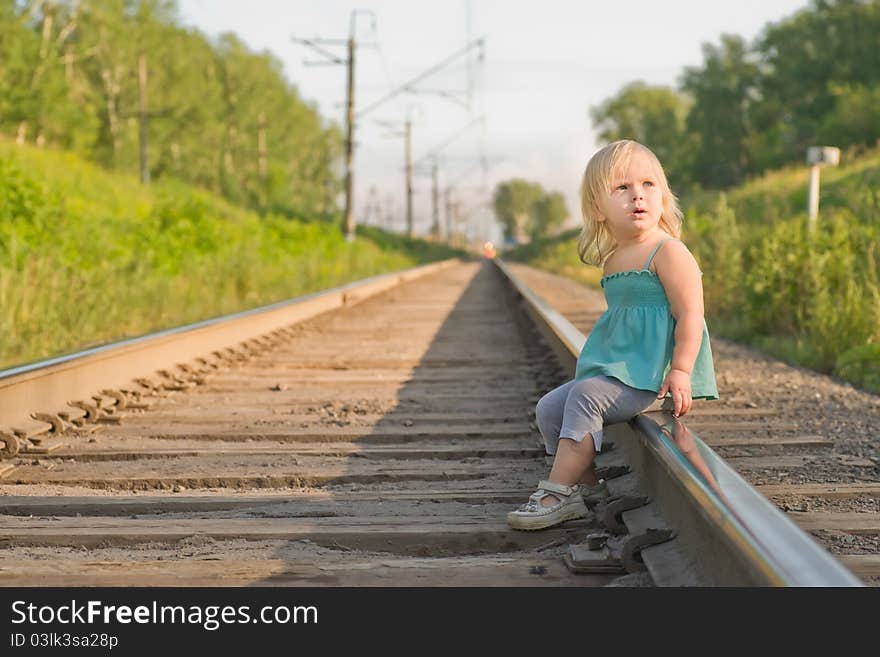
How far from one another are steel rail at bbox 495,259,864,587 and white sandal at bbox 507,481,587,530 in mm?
137

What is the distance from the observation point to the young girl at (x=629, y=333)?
255 centimetres

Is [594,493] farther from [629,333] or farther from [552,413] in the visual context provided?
[629,333]

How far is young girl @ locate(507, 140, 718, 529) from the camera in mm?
2553

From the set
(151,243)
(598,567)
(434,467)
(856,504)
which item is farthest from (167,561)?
(151,243)

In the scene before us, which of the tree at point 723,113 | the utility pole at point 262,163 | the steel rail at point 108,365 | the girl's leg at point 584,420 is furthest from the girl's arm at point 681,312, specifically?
the tree at point 723,113

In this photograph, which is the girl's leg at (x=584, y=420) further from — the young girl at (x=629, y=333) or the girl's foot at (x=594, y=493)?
the girl's foot at (x=594, y=493)

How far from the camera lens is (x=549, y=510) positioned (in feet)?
7.97

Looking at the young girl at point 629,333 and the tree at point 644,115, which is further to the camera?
the tree at point 644,115

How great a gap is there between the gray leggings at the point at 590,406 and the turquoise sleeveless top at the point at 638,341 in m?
0.04

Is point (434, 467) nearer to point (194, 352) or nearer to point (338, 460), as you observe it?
point (338, 460)

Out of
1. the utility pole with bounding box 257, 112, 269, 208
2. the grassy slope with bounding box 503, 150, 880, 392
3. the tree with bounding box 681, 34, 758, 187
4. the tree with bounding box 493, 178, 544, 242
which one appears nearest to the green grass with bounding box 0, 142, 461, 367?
the grassy slope with bounding box 503, 150, 880, 392

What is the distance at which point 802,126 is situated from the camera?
57344mm

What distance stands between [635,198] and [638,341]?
1.23 ft
